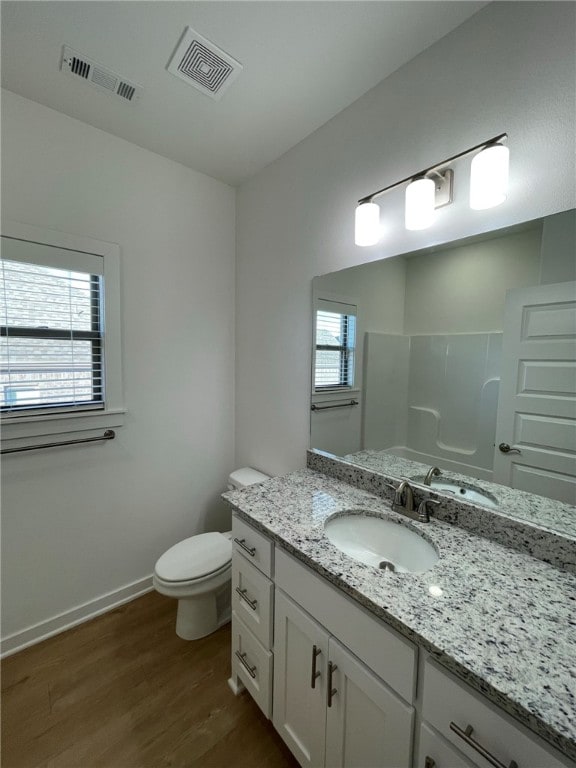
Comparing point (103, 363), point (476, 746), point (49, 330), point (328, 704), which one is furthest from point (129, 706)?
point (49, 330)

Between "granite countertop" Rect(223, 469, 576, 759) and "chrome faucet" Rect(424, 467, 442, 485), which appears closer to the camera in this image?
"granite countertop" Rect(223, 469, 576, 759)

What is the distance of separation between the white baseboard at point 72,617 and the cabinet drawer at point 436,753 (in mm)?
1780

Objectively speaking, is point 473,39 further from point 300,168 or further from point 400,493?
point 400,493

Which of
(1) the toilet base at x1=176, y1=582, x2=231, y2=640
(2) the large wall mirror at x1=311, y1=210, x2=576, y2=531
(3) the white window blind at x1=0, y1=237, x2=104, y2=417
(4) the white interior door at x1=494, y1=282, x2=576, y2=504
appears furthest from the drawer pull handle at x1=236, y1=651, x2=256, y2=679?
(3) the white window blind at x1=0, y1=237, x2=104, y2=417

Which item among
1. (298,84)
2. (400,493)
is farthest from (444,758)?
(298,84)

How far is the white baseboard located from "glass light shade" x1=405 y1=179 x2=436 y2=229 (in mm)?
2431

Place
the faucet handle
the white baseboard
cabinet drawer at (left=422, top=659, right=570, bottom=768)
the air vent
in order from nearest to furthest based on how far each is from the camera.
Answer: cabinet drawer at (left=422, top=659, right=570, bottom=768)
the faucet handle
the air vent
the white baseboard

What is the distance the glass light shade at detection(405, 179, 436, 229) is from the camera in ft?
3.77

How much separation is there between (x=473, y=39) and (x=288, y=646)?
2.16 metres

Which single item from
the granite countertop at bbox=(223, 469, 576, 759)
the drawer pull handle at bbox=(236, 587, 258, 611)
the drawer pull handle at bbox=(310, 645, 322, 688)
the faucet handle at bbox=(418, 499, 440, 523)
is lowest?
the drawer pull handle at bbox=(236, 587, 258, 611)

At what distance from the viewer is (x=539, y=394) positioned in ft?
3.26

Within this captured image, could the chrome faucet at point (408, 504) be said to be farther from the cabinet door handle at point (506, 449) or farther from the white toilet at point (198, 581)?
the white toilet at point (198, 581)

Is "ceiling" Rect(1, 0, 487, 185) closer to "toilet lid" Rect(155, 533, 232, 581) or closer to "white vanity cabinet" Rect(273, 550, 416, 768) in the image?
"white vanity cabinet" Rect(273, 550, 416, 768)

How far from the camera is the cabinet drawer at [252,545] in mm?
1139
